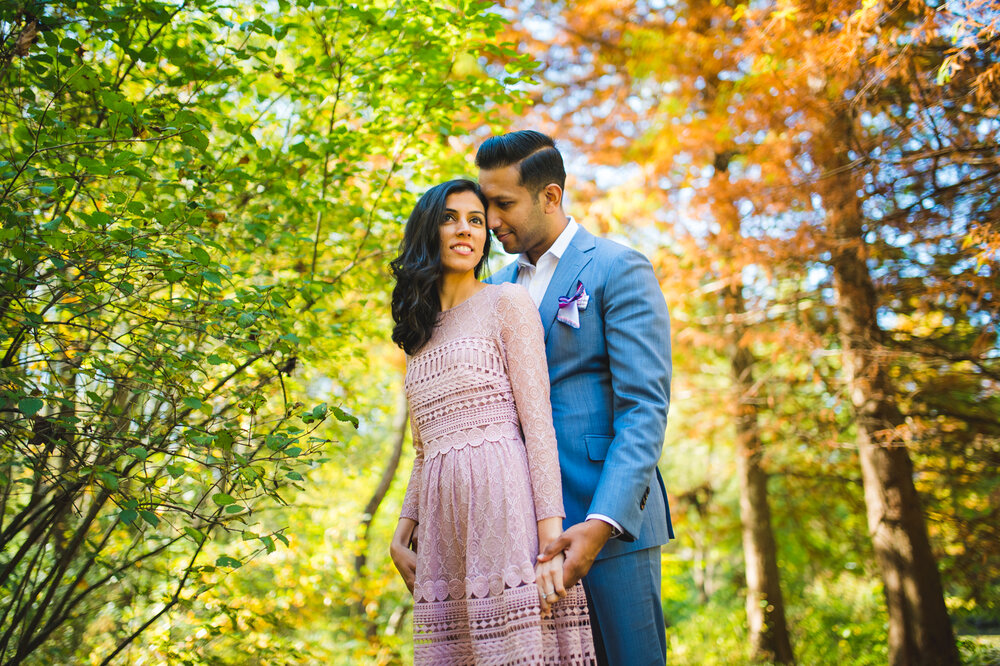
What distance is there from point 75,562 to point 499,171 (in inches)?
113

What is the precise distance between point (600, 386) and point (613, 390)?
0.09 metres

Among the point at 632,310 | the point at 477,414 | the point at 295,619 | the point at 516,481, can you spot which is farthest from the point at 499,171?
the point at 295,619

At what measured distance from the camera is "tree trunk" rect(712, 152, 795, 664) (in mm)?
6699

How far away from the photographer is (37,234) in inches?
75.0

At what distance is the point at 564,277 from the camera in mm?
2180

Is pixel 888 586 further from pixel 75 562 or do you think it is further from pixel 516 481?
pixel 75 562

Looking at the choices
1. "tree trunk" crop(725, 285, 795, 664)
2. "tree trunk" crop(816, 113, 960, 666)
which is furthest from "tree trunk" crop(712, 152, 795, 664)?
"tree trunk" crop(816, 113, 960, 666)

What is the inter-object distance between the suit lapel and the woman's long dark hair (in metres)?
0.36

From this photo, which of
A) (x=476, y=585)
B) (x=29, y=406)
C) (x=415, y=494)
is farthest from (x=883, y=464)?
(x=29, y=406)

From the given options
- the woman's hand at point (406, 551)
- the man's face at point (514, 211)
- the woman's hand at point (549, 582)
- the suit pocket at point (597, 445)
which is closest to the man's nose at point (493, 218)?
the man's face at point (514, 211)

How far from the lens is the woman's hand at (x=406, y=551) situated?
2047mm

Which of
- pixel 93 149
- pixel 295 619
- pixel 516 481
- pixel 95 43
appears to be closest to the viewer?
pixel 516 481

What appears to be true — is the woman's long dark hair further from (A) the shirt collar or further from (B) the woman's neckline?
(A) the shirt collar

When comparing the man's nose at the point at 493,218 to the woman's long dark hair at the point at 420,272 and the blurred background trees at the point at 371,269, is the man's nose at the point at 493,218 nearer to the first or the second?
the woman's long dark hair at the point at 420,272
